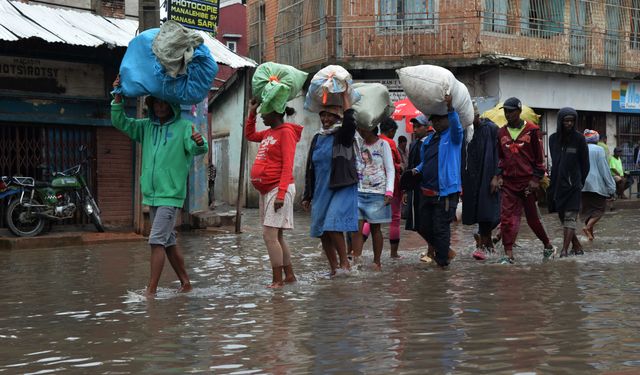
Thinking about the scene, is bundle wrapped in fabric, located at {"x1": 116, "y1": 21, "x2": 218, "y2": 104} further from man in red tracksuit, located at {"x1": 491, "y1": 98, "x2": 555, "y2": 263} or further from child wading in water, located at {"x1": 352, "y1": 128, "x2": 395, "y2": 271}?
man in red tracksuit, located at {"x1": 491, "y1": 98, "x2": 555, "y2": 263}

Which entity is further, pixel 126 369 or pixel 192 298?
pixel 192 298

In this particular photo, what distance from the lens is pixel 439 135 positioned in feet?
29.6

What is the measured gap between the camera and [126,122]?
742 cm

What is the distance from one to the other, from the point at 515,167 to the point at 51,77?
791 centimetres

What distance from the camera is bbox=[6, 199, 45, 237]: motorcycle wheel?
13312 mm

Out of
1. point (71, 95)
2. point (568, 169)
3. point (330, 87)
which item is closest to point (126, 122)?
point (330, 87)

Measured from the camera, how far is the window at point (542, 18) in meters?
24.7

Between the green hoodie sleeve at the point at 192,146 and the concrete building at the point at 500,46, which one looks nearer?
the green hoodie sleeve at the point at 192,146

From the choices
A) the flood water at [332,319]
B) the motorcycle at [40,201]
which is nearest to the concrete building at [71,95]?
the motorcycle at [40,201]

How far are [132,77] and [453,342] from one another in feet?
11.9

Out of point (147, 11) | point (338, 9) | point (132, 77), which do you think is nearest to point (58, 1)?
point (147, 11)

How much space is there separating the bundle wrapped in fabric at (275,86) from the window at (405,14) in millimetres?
15870

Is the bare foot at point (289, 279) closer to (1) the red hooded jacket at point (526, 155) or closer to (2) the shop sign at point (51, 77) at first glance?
(1) the red hooded jacket at point (526, 155)

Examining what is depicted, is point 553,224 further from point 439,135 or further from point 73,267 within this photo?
point 73,267
